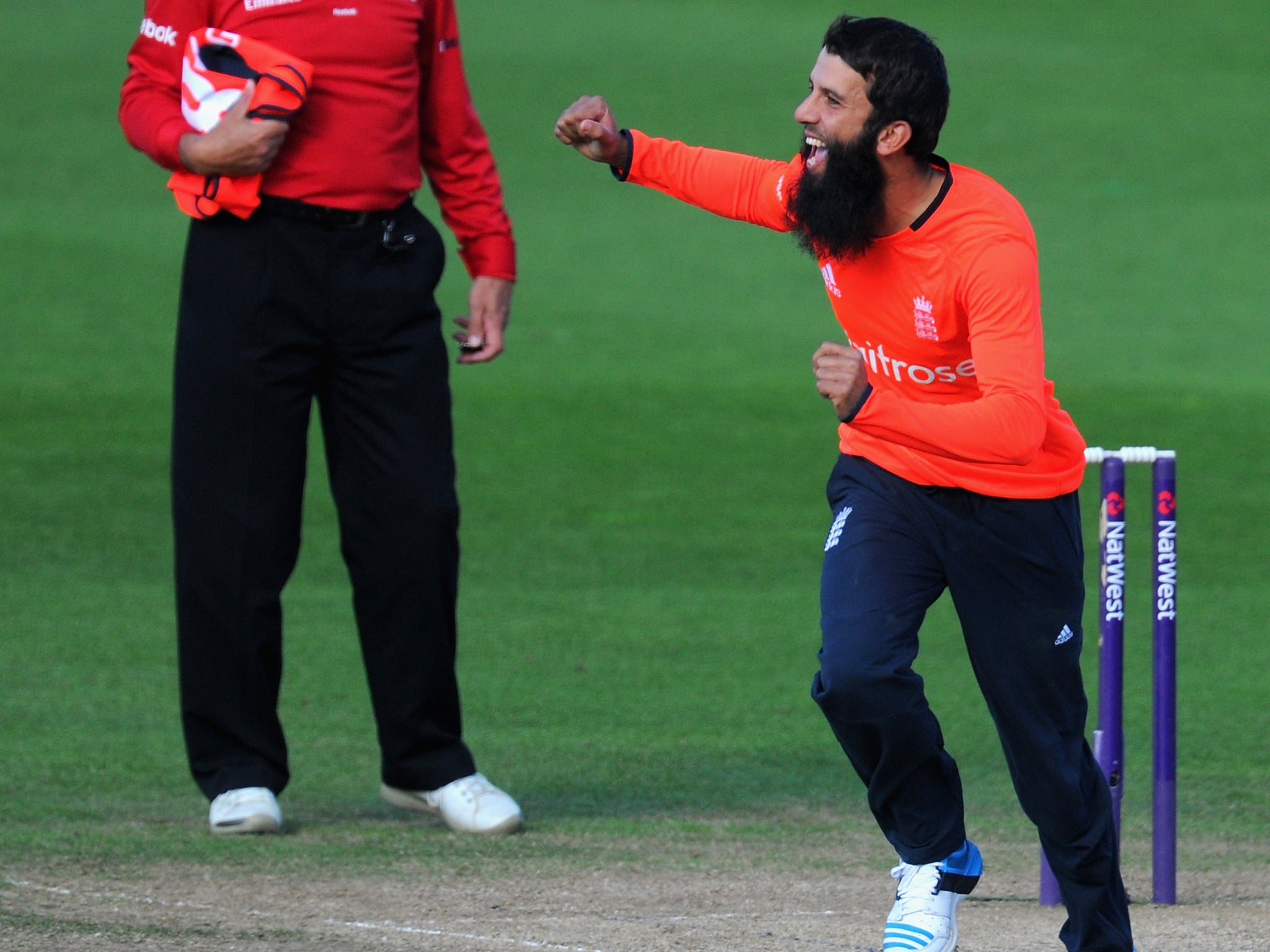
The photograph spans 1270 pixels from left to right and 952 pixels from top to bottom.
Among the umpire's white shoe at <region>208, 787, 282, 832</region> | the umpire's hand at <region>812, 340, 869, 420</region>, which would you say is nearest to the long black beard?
the umpire's hand at <region>812, 340, 869, 420</region>

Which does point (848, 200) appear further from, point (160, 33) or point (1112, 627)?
point (160, 33)

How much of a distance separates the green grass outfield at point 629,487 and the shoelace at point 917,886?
1054mm

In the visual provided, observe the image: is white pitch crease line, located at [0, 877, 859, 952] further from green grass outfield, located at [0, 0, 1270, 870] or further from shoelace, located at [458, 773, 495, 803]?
shoelace, located at [458, 773, 495, 803]

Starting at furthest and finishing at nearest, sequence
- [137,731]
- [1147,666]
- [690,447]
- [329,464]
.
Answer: [690,447] < [1147,666] < [137,731] < [329,464]

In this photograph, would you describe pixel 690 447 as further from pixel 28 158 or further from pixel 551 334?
pixel 28 158

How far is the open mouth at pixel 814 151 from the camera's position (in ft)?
13.5

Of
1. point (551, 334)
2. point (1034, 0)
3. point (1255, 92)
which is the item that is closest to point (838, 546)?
point (551, 334)

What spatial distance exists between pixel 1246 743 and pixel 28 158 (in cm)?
1631

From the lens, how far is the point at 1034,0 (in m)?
29.2

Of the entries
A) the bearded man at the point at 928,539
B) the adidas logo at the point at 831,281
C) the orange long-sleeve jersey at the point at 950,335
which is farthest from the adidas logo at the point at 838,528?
the adidas logo at the point at 831,281

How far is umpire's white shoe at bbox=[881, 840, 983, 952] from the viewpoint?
409 cm

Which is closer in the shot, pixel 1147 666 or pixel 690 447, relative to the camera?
pixel 1147 666

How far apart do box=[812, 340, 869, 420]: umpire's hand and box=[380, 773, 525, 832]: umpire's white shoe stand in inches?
80.7

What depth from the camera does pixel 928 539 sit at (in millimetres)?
4078
